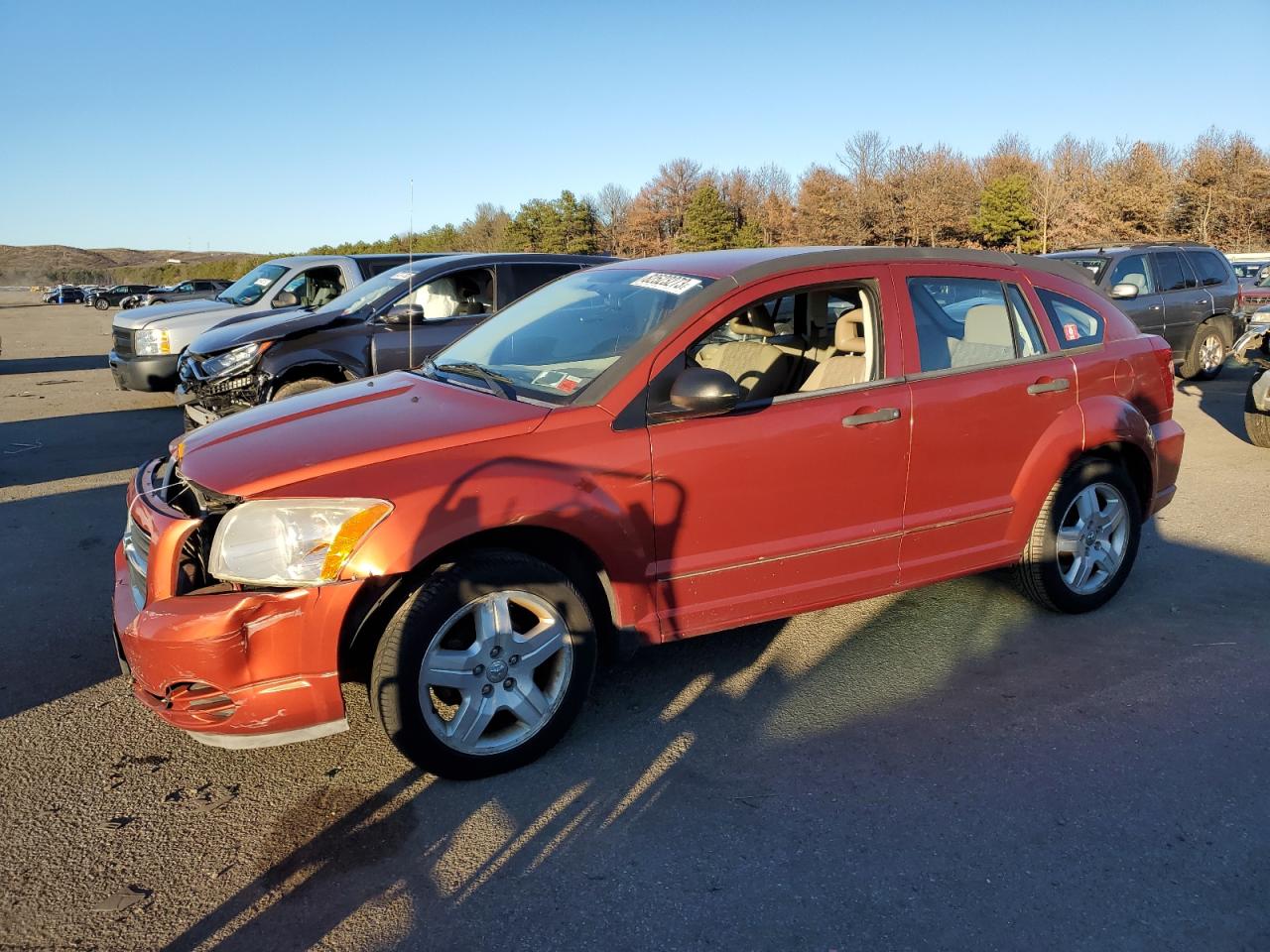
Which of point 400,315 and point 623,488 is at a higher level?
point 400,315

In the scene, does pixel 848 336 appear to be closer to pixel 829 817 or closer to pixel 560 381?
pixel 560 381

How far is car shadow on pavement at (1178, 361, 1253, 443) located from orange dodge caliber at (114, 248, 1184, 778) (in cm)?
613

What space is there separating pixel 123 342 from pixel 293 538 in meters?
10.6

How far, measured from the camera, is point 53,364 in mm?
19344

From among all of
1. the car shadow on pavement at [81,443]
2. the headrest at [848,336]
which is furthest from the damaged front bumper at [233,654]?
the car shadow on pavement at [81,443]

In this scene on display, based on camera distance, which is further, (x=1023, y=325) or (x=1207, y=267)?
(x=1207, y=267)

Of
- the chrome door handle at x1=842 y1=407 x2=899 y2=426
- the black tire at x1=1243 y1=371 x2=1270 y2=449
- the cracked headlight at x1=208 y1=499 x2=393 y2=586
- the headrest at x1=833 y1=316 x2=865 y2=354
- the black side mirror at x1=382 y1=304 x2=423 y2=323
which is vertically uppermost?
the black side mirror at x1=382 y1=304 x2=423 y2=323

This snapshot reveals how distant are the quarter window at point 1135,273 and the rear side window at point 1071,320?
28.3 feet

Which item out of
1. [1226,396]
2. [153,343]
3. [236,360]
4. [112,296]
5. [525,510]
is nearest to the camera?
[525,510]

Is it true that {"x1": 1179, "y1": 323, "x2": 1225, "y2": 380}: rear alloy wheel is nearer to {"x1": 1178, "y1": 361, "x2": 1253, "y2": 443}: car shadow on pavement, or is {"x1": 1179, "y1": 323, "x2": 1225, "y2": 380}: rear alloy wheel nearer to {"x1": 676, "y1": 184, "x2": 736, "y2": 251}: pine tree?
{"x1": 1178, "y1": 361, "x2": 1253, "y2": 443}: car shadow on pavement

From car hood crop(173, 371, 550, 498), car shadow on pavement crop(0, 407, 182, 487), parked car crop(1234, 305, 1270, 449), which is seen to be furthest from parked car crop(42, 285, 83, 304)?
car hood crop(173, 371, 550, 498)

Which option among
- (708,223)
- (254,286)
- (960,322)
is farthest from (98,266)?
(960,322)

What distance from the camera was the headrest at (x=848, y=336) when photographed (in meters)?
4.22

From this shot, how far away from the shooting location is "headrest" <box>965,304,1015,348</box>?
4418 mm
